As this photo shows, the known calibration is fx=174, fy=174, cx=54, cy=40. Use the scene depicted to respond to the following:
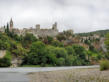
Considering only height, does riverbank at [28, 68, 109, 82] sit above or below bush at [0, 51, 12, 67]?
above

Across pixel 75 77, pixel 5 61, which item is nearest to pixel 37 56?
pixel 5 61

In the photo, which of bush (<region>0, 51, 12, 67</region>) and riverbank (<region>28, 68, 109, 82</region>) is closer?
riverbank (<region>28, 68, 109, 82</region>)

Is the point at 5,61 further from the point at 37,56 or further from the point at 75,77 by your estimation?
the point at 75,77

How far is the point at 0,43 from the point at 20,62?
11.2 meters

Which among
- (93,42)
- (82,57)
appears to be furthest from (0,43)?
(93,42)

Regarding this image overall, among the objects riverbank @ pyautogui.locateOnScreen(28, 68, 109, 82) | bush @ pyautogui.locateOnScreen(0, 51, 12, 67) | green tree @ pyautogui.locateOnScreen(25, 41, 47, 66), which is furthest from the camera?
green tree @ pyautogui.locateOnScreen(25, 41, 47, 66)

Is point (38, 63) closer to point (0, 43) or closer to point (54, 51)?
point (54, 51)

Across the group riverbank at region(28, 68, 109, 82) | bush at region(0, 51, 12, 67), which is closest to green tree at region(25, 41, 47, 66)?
bush at region(0, 51, 12, 67)

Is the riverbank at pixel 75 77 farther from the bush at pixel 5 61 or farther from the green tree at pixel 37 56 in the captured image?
the green tree at pixel 37 56

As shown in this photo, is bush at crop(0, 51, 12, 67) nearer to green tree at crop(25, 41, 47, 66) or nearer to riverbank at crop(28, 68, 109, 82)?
green tree at crop(25, 41, 47, 66)

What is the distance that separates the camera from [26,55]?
72.6m

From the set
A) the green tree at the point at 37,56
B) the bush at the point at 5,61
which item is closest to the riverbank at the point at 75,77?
the bush at the point at 5,61

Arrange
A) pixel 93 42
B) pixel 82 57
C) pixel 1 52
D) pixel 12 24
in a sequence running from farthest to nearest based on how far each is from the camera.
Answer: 1. pixel 93 42
2. pixel 12 24
3. pixel 82 57
4. pixel 1 52

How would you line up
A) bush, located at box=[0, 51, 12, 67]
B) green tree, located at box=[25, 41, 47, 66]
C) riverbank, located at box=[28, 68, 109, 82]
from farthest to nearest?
green tree, located at box=[25, 41, 47, 66] < bush, located at box=[0, 51, 12, 67] < riverbank, located at box=[28, 68, 109, 82]
